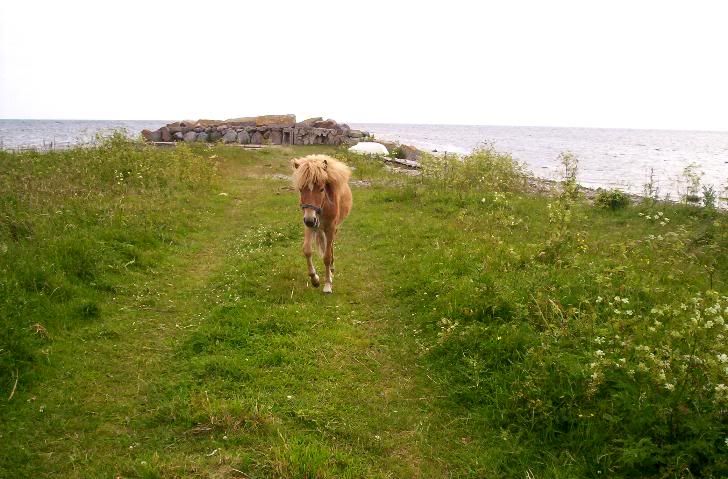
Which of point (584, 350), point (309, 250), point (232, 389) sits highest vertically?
point (309, 250)

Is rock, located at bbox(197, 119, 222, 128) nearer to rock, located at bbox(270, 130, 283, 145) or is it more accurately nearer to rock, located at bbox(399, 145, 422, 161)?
rock, located at bbox(270, 130, 283, 145)

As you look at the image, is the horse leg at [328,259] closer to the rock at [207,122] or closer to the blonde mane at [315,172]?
the blonde mane at [315,172]

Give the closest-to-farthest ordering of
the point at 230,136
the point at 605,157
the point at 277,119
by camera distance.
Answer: the point at 230,136 < the point at 277,119 < the point at 605,157

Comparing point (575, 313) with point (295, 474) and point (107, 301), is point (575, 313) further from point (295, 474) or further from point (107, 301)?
point (107, 301)

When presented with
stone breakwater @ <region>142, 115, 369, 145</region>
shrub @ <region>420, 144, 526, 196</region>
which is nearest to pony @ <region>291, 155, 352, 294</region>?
shrub @ <region>420, 144, 526, 196</region>

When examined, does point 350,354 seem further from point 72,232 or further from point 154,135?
point 154,135

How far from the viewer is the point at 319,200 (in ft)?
26.3

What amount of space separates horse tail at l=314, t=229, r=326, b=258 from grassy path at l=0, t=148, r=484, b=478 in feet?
2.39

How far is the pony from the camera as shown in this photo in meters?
7.93

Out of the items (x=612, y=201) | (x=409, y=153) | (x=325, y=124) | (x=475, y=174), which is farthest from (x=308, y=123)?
(x=612, y=201)

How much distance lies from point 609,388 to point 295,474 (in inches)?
123

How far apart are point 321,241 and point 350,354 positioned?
303cm

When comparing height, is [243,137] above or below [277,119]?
below

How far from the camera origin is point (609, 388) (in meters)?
4.51
